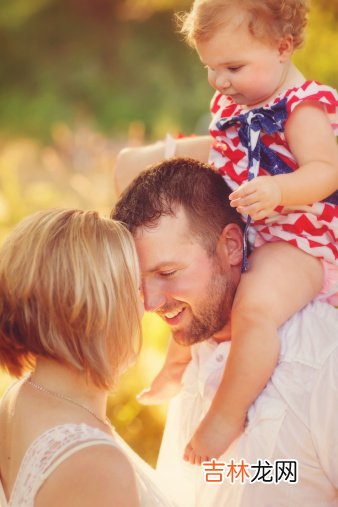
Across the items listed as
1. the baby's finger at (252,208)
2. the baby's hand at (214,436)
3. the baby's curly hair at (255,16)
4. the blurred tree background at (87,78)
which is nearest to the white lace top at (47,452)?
the baby's hand at (214,436)

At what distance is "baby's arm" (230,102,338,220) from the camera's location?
230 cm

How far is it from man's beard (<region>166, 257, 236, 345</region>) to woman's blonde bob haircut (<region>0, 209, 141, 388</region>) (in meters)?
0.42

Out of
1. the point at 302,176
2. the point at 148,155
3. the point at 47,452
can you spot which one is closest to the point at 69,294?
the point at 47,452

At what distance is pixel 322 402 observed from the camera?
7.89 ft

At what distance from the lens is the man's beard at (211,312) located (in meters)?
2.62

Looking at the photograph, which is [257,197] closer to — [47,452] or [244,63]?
[244,63]

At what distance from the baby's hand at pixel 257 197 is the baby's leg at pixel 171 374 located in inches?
31.4

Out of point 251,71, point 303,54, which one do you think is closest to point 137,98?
point 303,54

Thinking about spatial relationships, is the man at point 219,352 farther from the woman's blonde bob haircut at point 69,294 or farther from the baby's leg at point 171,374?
the woman's blonde bob haircut at point 69,294

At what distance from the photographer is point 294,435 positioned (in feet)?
8.01

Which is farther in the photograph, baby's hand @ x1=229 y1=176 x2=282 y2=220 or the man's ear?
the man's ear

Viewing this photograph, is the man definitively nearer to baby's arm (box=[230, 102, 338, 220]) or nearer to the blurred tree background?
baby's arm (box=[230, 102, 338, 220])

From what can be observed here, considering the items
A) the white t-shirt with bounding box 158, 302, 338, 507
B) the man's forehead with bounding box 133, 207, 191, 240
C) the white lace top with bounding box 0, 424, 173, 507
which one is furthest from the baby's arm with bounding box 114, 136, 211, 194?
the white lace top with bounding box 0, 424, 173, 507

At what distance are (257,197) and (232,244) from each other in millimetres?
446
